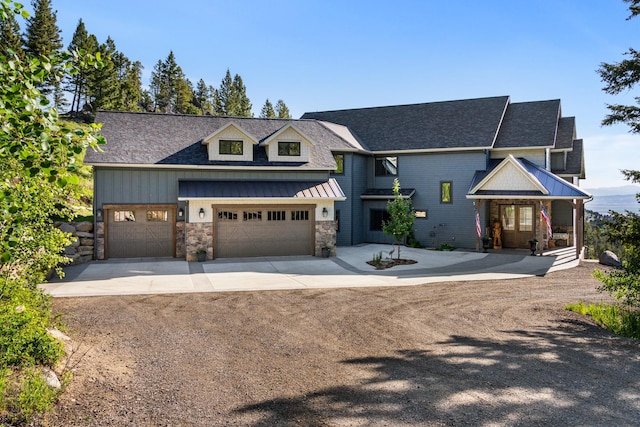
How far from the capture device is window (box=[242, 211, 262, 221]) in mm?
21316

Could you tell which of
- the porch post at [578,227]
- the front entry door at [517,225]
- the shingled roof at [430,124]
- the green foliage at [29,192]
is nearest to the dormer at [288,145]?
the shingled roof at [430,124]

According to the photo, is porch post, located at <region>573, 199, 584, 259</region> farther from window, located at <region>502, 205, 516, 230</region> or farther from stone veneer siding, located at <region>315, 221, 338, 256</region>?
stone veneer siding, located at <region>315, 221, 338, 256</region>

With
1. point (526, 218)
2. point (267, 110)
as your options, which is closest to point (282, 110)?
point (267, 110)

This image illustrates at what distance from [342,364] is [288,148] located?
1616 cm

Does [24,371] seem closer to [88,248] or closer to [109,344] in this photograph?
[109,344]

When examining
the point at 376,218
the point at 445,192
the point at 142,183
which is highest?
the point at 142,183

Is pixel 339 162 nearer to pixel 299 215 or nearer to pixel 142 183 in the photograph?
pixel 299 215

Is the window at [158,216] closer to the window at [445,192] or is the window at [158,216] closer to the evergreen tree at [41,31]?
the window at [445,192]

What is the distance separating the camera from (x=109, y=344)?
877cm

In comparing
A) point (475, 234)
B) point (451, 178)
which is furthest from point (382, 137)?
point (475, 234)

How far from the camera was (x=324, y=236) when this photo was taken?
22.0 m

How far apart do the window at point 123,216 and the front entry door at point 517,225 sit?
2001 cm

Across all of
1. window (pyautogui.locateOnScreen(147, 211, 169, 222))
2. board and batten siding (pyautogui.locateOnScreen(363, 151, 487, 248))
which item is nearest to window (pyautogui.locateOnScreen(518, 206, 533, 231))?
board and batten siding (pyautogui.locateOnScreen(363, 151, 487, 248))

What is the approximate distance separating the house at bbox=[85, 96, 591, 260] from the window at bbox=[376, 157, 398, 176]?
0.21 ft
